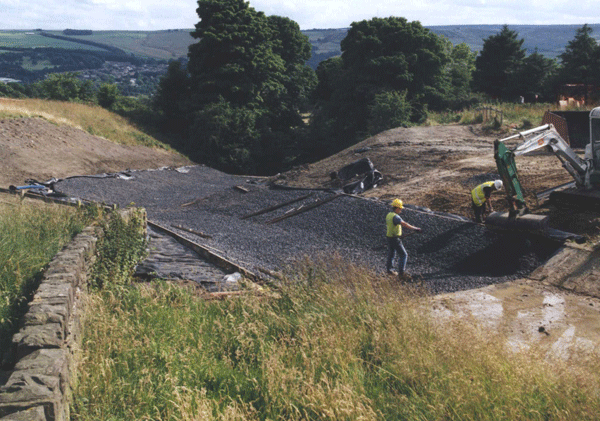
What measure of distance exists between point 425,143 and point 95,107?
24203 millimetres

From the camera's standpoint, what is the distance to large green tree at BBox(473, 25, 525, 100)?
2005 inches

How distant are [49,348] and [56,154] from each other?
23.3m

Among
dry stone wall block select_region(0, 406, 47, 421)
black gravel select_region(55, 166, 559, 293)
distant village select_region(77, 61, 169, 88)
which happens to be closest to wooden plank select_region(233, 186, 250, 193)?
black gravel select_region(55, 166, 559, 293)

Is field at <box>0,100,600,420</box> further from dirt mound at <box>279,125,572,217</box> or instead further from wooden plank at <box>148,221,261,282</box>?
dirt mound at <box>279,125,572,217</box>

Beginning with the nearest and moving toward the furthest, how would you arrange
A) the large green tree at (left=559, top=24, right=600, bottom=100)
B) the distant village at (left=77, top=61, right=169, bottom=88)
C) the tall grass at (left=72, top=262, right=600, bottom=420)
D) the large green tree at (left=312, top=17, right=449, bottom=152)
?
1. the tall grass at (left=72, top=262, right=600, bottom=420)
2. the large green tree at (left=312, top=17, right=449, bottom=152)
3. the large green tree at (left=559, top=24, right=600, bottom=100)
4. the distant village at (left=77, top=61, right=169, bottom=88)

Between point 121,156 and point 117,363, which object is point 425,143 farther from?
point 117,363

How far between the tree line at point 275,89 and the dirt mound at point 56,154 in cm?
627

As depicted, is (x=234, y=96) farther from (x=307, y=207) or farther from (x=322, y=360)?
Answer: (x=322, y=360)

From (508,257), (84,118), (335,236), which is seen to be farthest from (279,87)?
(508,257)

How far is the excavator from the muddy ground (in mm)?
566

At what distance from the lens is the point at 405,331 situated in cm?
559

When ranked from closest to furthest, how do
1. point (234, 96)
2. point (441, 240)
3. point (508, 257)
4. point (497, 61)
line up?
point (508, 257) → point (441, 240) → point (234, 96) → point (497, 61)

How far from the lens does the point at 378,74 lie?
38.2 meters

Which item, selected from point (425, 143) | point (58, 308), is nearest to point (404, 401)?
point (58, 308)
